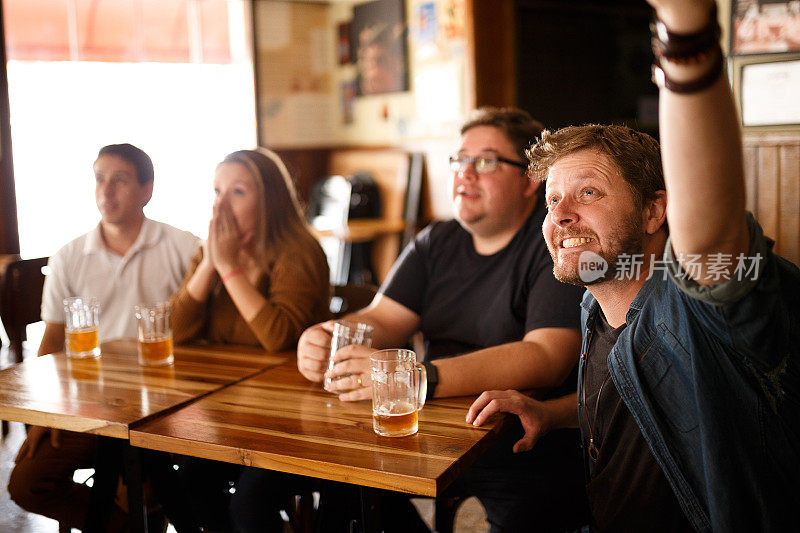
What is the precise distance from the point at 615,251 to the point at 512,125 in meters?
0.84

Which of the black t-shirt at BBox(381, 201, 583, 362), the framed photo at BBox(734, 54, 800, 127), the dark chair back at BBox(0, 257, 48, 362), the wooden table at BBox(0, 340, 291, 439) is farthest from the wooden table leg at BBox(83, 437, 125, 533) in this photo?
the framed photo at BBox(734, 54, 800, 127)

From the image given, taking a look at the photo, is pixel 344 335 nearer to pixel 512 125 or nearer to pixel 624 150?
pixel 624 150

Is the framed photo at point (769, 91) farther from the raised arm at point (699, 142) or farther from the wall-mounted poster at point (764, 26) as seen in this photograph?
the raised arm at point (699, 142)

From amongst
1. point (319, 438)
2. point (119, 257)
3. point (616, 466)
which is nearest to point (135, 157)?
point (119, 257)

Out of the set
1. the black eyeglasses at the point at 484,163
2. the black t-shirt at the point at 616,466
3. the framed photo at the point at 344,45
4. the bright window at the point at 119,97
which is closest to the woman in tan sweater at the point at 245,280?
the black eyeglasses at the point at 484,163

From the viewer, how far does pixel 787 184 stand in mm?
3916

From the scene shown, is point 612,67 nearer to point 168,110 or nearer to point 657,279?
point 168,110

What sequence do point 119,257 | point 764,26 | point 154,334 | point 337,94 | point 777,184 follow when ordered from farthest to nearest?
point 337,94 → point 777,184 → point 764,26 → point 119,257 → point 154,334

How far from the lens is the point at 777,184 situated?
395 centimetres

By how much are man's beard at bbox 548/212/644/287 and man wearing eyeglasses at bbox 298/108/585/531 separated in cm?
35

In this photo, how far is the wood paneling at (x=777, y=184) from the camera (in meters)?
3.88

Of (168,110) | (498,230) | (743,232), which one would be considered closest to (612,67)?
(168,110)

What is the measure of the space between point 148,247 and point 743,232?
195 cm

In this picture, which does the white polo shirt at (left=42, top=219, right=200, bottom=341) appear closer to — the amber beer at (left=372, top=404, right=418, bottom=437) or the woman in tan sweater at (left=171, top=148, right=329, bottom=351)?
the woman in tan sweater at (left=171, top=148, right=329, bottom=351)
